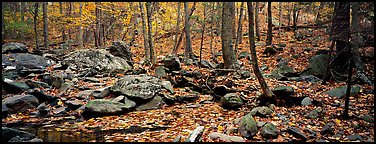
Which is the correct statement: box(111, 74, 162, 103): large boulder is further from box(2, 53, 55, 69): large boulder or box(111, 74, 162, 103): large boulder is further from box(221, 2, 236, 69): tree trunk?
box(2, 53, 55, 69): large boulder

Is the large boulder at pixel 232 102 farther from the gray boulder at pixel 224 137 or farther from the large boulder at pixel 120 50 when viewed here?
the large boulder at pixel 120 50

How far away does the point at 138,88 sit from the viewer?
28.4ft

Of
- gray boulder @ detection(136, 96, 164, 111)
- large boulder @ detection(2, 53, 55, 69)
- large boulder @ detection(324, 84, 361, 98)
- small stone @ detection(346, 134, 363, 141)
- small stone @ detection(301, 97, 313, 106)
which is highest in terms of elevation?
large boulder @ detection(2, 53, 55, 69)

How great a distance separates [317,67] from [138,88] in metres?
7.49

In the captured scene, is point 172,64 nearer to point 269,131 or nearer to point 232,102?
point 232,102

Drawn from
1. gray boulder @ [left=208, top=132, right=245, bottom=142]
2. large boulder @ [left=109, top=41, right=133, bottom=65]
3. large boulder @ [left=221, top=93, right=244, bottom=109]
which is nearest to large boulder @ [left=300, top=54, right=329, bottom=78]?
large boulder @ [left=221, top=93, right=244, bottom=109]

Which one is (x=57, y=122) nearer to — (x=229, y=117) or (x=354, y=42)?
(x=229, y=117)

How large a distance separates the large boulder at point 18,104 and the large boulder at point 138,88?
2.40 metres

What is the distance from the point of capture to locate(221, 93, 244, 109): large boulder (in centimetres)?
758

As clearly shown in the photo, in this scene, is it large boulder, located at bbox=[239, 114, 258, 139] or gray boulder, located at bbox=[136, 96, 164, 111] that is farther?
gray boulder, located at bbox=[136, 96, 164, 111]

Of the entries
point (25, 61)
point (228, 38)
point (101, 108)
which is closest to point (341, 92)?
point (228, 38)

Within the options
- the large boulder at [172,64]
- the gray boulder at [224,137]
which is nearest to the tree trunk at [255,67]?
the gray boulder at [224,137]

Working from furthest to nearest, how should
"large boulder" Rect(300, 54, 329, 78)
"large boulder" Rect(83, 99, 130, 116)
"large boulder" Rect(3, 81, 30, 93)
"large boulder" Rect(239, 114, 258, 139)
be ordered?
1. "large boulder" Rect(300, 54, 329, 78)
2. "large boulder" Rect(3, 81, 30, 93)
3. "large boulder" Rect(83, 99, 130, 116)
4. "large boulder" Rect(239, 114, 258, 139)

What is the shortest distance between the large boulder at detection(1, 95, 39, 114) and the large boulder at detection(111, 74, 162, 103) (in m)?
2.40
